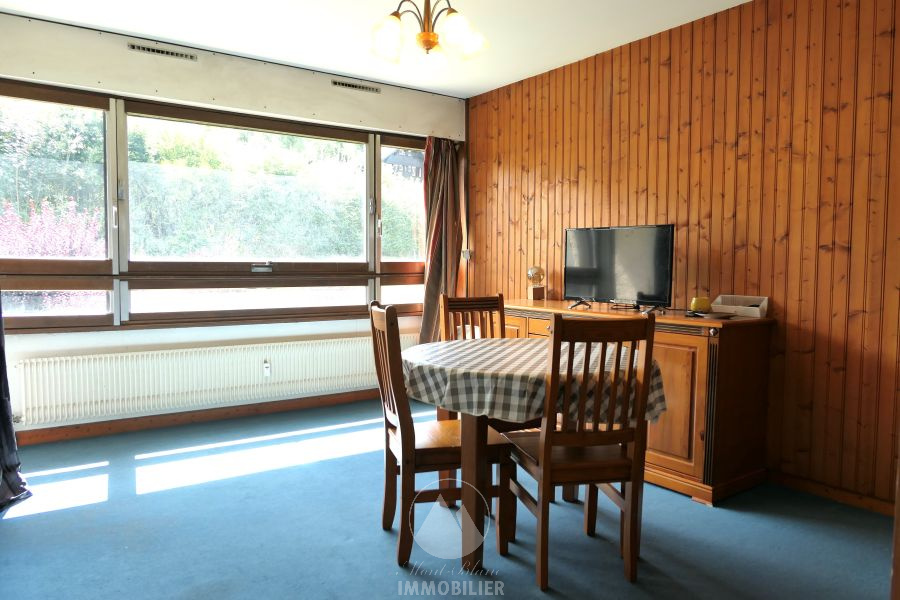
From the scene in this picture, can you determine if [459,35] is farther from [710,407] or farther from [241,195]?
[241,195]

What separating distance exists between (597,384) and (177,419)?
3454 mm

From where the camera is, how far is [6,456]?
9.59 ft

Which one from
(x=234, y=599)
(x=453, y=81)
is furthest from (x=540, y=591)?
(x=453, y=81)

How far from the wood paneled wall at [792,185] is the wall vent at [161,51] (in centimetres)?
290

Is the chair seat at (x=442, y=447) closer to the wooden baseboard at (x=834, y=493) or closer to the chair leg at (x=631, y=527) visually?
the chair leg at (x=631, y=527)

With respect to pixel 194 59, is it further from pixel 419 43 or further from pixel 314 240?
pixel 419 43

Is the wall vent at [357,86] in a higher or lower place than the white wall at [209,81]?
higher

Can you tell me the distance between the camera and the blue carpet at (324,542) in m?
2.19

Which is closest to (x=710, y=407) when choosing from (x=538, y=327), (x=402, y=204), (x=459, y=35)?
(x=538, y=327)

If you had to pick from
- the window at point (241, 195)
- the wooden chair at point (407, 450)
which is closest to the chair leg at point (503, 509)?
the wooden chair at point (407, 450)

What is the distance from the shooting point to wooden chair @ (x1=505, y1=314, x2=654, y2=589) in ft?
6.68

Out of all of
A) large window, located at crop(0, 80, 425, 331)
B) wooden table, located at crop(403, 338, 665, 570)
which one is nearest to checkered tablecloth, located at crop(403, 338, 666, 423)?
wooden table, located at crop(403, 338, 665, 570)

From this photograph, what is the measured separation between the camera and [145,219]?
4.23m

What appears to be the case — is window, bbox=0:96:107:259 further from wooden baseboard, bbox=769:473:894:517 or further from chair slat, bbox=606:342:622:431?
wooden baseboard, bbox=769:473:894:517
